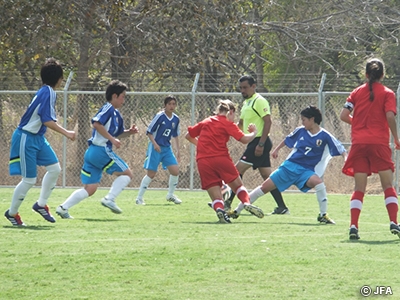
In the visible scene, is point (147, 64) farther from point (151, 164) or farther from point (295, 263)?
point (295, 263)

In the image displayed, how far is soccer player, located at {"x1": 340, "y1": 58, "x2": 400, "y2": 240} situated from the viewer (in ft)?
29.4

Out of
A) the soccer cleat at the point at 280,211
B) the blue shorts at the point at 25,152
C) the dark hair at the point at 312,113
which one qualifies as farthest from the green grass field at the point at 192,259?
the dark hair at the point at 312,113

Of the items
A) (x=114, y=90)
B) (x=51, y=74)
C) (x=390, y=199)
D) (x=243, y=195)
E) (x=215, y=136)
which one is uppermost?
(x=51, y=74)

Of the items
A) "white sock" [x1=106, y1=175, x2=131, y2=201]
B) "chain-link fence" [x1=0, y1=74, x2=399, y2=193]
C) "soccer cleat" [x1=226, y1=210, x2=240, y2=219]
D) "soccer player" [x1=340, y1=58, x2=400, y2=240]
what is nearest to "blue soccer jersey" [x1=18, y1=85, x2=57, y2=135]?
"white sock" [x1=106, y1=175, x2=131, y2=201]

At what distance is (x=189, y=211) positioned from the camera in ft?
43.3

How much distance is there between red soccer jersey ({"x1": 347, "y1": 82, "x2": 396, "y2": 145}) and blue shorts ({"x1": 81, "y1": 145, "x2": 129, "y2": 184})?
3601 mm

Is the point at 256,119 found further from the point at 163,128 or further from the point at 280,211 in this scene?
the point at 163,128

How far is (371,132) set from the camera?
29.5 feet

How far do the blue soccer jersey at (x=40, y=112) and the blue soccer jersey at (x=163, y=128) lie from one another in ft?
16.5

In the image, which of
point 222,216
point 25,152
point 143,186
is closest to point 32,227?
point 25,152

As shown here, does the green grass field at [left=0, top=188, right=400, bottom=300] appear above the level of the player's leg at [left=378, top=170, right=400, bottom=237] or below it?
below

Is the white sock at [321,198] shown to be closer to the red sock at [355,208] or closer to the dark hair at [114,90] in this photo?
the red sock at [355,208]

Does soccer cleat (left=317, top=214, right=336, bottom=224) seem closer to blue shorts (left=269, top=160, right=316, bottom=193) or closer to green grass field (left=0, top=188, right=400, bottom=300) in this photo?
green grass field (left=0, top=188, right=400, bottom=300)

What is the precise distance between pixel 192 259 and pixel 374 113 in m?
2.65
